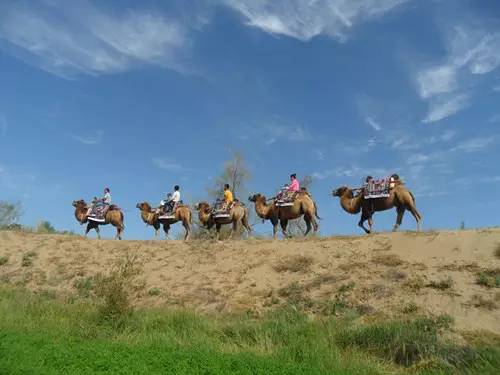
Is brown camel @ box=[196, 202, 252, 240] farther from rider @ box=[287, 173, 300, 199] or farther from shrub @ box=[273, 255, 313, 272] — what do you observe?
shrub @ box=[273, 255, 313, 272]

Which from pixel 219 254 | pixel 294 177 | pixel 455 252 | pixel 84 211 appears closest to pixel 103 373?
pixel 455 252

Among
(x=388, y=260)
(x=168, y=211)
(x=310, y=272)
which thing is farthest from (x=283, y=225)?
(x=388, y=260)

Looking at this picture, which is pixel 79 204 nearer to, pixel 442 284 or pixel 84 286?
pixel 84 286

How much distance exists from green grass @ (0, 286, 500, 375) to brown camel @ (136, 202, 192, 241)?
12995mm

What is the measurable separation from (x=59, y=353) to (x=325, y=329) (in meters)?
5.88

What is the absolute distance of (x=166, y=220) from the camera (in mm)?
29141

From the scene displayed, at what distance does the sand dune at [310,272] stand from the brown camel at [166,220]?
9.52ft

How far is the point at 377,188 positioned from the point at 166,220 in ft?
37.5

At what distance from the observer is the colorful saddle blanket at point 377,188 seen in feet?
74.7

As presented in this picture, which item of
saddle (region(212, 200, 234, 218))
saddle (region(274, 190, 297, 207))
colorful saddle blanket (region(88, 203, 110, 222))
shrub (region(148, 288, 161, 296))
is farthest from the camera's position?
colorful saddle blanket (region(88, 203, 110, 222))

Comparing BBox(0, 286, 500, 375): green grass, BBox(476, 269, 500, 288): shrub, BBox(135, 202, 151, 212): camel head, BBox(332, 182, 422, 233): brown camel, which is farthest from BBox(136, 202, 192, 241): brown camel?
BBox(476, 269, 500, 288): shrub

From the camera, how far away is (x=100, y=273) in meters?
22.6

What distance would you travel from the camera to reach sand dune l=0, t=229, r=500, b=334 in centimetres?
1526

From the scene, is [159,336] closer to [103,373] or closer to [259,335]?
[259,335]
